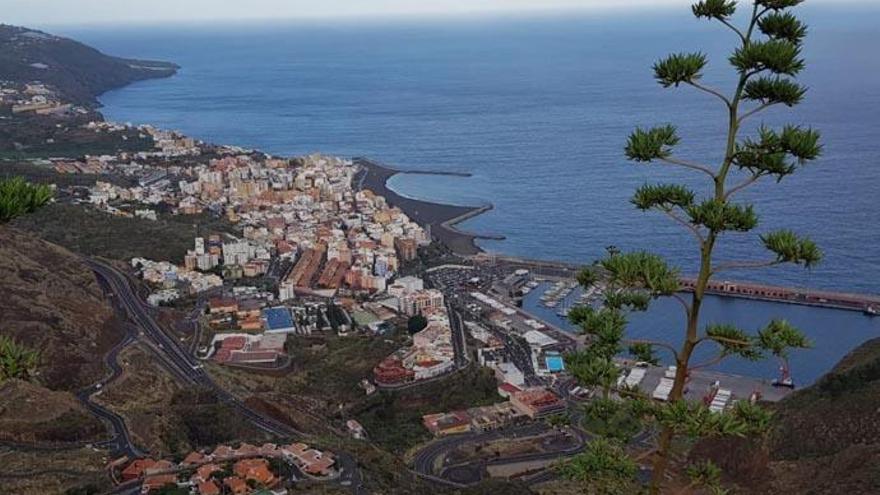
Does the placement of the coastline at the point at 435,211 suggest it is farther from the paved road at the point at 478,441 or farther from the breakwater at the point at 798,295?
the paved road at the point at 478,441

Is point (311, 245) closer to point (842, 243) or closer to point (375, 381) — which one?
point (375, 381)

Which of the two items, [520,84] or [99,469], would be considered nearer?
[99,469]

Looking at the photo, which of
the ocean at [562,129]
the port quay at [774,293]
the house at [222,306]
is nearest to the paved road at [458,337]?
the port quay at [774,293]

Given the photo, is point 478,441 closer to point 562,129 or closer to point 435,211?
point 435,211

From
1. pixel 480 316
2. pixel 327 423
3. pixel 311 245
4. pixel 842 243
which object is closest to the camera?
pixel 327 423

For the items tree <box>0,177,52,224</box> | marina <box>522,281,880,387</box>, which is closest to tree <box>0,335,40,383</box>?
tree <box>0,177,52,224</box>

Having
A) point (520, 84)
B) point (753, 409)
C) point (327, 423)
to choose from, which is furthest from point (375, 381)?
point (520, 84)

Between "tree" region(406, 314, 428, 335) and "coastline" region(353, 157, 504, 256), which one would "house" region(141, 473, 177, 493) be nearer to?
"tree" region(406, 314, 428, 335)
